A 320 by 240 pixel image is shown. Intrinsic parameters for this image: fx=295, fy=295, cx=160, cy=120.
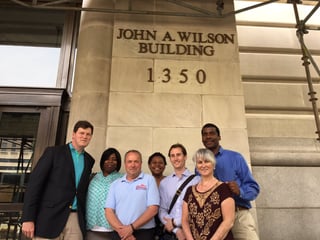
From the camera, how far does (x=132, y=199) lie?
131 inches

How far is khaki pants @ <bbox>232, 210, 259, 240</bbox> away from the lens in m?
3.49

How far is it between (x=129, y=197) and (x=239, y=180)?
1.35 meters

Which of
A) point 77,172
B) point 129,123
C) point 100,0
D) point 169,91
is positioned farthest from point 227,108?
point 100,0

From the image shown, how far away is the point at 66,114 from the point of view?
19.5 ft

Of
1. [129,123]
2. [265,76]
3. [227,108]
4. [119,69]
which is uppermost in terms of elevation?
[265,76]

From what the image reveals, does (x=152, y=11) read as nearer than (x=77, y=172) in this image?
No

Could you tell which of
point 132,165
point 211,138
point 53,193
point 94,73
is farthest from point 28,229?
point 94,73

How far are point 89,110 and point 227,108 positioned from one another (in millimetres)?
2573

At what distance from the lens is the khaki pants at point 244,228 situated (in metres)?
3.49

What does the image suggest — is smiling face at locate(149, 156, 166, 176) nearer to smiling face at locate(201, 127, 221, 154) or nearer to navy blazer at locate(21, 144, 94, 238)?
smiling face at locate(201, 127, 221, 154)

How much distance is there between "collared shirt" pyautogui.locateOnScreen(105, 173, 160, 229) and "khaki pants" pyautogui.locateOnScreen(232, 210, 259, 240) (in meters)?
1.02

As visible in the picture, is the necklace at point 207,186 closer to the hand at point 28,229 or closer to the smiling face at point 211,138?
the smiling face at point 211,138

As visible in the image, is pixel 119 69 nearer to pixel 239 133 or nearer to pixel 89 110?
pixel 89 110

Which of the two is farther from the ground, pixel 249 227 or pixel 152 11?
pixel 152 11
